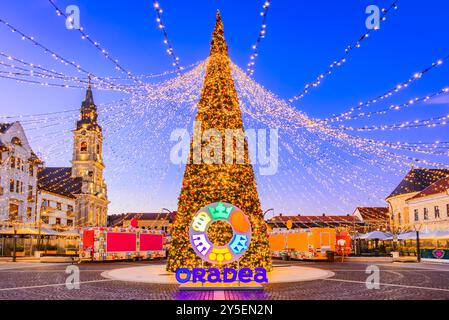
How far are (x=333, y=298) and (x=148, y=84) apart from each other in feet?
30.5

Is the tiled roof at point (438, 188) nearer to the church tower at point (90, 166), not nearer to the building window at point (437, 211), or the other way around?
the building window at point (437, 211)

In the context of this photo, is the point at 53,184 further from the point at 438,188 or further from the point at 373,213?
the point at 373,213

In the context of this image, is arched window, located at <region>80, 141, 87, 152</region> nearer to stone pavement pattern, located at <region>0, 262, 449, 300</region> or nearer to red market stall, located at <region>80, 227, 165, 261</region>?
red market stall, located at <region>80, 227, 165, 261</region>

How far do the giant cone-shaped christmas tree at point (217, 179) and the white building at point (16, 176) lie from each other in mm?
30453

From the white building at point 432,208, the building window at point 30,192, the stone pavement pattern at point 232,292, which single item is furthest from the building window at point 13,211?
the white building at point 432,208

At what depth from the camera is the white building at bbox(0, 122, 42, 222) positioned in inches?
1780

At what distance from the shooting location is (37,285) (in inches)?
624

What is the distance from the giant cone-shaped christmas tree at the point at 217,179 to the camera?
17953 mm

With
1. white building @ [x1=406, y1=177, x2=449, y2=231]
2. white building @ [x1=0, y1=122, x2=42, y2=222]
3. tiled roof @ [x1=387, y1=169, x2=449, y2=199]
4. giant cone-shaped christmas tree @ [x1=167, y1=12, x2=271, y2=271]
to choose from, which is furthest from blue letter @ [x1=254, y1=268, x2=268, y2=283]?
tiled roof @ [x1=387, y1=169, x2=449, y2=199]

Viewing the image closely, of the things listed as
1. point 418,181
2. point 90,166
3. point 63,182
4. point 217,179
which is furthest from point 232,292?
point 90,166

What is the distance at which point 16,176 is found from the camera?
48.1 meters

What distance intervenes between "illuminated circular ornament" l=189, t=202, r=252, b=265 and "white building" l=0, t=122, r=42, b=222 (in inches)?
1367
